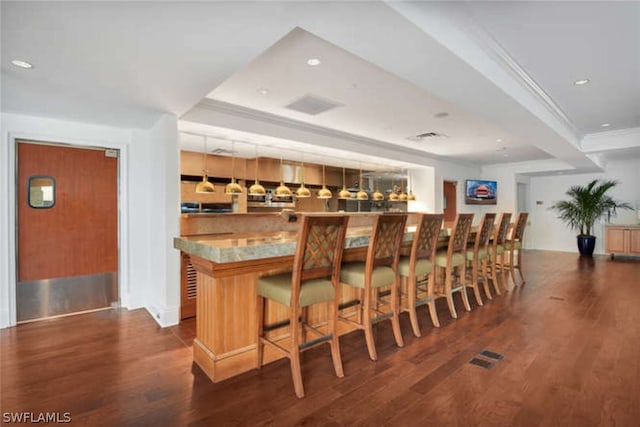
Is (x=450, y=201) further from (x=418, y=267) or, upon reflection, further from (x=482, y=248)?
(x=418, y=267)

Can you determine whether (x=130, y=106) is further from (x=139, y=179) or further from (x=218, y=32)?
(x=218, y=32)

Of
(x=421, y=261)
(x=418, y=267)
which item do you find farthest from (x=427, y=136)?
(x=418, y=267)

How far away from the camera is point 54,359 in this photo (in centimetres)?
260

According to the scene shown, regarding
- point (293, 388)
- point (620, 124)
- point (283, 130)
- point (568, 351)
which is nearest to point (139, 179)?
point (283, 130)

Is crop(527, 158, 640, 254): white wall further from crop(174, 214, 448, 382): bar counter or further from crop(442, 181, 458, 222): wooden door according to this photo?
crop(174, 214, 448, 382): bar counter

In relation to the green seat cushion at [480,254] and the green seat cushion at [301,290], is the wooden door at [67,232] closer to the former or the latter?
the green seat cushion at [301,290]

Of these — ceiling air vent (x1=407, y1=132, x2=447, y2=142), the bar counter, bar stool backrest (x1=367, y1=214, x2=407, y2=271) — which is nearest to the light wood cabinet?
ceiling air vent (x1=407, y1=132, x2=447, y2=142)

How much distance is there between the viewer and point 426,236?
3273 mm

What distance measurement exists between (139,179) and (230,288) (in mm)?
2576

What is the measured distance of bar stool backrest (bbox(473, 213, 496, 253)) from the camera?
4.18 m

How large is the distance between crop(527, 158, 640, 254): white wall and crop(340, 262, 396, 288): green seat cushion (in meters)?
Result: 9.30

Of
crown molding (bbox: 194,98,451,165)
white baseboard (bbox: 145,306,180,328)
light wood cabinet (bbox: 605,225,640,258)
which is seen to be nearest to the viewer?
white baseboard (bbox: 145,306,180,328)

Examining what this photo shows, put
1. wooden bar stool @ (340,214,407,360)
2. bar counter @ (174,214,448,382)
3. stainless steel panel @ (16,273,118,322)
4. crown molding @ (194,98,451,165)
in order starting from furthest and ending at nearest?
crown molding @ (194,98,451,165) < stainless steel panel @ (16,273,118,322) < wooden bar stool @ (340,214,407,360) < bar counter @ (174,214,448,382)

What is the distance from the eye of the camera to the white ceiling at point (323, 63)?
1.83 meters
